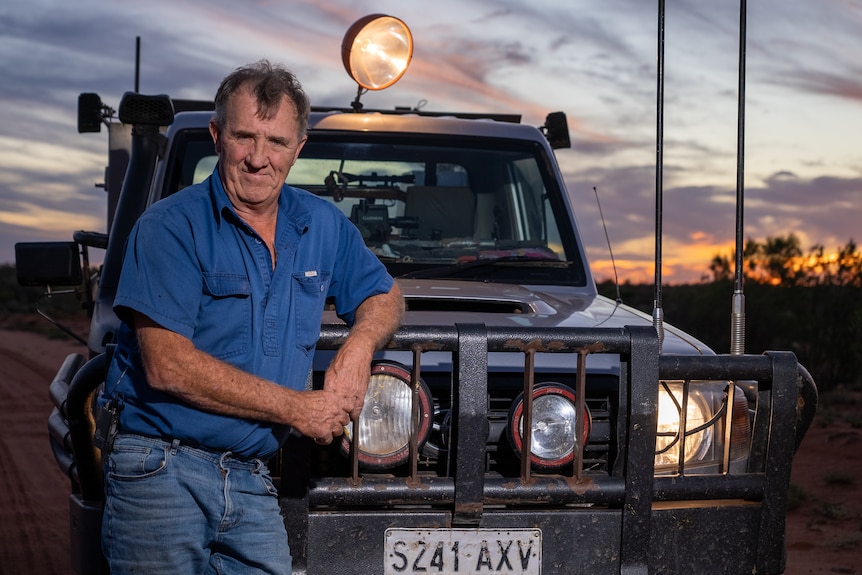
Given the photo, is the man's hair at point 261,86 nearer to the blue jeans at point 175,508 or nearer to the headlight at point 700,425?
the blue jeans at point 175,508

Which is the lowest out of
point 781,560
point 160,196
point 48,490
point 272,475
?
point 48,490

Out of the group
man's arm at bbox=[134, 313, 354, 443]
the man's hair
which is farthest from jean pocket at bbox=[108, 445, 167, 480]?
the man's hair

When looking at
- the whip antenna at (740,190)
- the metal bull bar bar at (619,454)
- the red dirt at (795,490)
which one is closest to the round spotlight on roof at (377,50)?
the whip antenna at (740,190)

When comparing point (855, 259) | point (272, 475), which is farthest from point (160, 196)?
point (855, 259)

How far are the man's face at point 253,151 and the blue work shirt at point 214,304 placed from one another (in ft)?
0.18

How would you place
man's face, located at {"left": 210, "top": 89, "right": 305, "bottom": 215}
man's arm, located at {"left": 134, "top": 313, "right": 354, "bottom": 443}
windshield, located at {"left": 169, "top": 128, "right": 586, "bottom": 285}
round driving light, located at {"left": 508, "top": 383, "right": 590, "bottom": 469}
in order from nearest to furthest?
man's arm, located at {"left": 134, "top": 313, "right": 354, "bottom": 443} → man's face, located at {"left": 210, "top": 89, "right": 305, "bottom": 215} → round driving light, located at {"left": 508, "top": 383, "right": 590, "bottom": 469} → windshield, located at {"left": 169, "top": 128, "right": 586, "bottom": 285}

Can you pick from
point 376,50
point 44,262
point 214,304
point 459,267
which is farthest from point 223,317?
point 376,50

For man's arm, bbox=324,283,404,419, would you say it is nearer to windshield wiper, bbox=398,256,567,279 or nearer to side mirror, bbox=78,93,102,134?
windshield wiper, bbox=398,256,567,279

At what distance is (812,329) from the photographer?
638 inches

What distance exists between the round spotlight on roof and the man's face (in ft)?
7.10

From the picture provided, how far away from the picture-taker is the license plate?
3.27 meters

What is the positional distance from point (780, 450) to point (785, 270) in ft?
53.1

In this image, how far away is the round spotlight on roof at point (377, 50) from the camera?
5.06 meters

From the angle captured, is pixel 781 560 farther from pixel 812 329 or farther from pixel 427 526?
pixel 812 329
